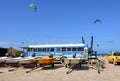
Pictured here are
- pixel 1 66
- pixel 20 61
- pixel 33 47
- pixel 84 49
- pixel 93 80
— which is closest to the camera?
pixel 93 80

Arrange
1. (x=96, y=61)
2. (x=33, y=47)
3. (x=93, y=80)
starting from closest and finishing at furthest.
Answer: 1. (x=93, y=80)
2. (x=96, y=61)
3. (x=33, y=47)

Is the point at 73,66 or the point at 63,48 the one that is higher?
the point at 63,48

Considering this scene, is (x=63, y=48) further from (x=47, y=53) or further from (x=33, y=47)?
(x=33, y=47)

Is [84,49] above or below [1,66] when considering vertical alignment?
above

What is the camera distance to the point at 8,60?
22.7 meters

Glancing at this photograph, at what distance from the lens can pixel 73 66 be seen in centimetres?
2211

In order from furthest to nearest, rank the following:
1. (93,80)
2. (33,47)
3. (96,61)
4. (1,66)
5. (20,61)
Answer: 1. (33,47)
2. (96,61)
3. (1,66)
4. (20,61)
5. (93,80)

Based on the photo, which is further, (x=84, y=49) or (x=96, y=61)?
(x=84, y=49)

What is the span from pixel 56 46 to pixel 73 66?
7.95 meters

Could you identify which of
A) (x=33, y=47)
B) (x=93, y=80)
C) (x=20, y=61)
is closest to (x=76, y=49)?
(x=33, y=47)

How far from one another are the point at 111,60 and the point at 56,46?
22.4ft

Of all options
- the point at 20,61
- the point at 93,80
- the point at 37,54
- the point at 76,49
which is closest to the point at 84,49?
the point at 76,49

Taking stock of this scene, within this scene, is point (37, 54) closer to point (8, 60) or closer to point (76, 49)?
point (76, 49)

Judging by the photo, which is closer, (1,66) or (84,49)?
(1,66)
